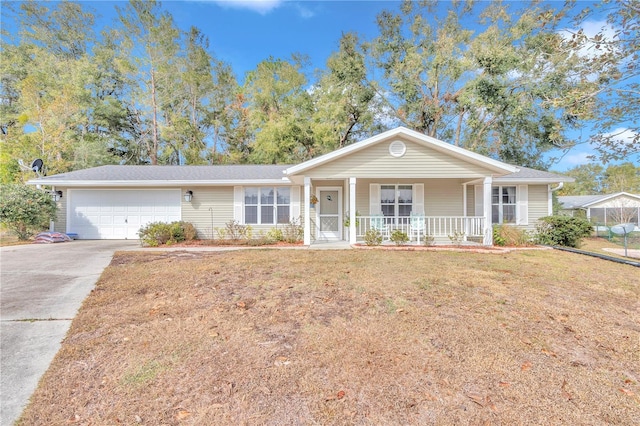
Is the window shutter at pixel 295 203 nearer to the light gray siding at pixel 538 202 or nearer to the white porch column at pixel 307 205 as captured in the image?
the white porch column at pixel 307 205

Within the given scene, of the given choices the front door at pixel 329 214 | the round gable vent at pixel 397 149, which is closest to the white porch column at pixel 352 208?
the round gable vent at pixel 397 149

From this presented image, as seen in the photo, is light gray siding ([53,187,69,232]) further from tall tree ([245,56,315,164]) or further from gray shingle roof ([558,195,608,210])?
gray shingle roof ([558,195,608,210])

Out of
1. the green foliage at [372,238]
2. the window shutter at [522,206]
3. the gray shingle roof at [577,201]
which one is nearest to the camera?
the green foliage at [372,238]

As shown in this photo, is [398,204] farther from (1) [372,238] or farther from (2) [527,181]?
(2) [527,181]

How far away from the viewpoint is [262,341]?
3225mm

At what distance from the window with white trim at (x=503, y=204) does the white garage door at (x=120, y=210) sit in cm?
1319

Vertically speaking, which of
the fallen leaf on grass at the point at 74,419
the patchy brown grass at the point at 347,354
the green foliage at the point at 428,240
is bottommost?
the fallen leaf on grass at the point at 74,419

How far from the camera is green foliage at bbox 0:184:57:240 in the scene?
1077 cm

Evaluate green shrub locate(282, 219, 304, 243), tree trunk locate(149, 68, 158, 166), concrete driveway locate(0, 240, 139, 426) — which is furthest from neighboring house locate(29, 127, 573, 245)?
tree trunk locate(149, 68, 158, 166)

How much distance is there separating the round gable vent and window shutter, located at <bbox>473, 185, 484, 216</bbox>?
411 centimetres

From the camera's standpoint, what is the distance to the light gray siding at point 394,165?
1033cm

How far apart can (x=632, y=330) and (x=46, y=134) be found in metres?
24.6

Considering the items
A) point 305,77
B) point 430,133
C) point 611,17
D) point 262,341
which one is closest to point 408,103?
point 430,133

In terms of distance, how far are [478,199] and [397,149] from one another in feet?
14.8
